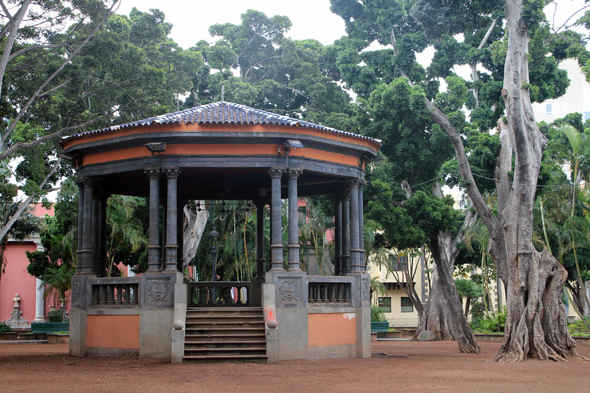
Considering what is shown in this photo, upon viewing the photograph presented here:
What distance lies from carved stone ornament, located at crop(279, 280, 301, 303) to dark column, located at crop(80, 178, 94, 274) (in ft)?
17.9

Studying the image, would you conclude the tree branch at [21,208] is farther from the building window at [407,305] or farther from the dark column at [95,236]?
the building window at [407,305]

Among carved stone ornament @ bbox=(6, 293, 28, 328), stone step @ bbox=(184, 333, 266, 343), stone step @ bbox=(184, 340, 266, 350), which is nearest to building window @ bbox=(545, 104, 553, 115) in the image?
carved stone ornament @ bbox=(6, 293, 28, 328)

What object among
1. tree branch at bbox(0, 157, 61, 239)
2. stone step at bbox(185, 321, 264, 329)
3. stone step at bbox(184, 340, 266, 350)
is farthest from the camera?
tree branch at bbox(0, 157, 61, 239)

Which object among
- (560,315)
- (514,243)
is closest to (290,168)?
(514,243)

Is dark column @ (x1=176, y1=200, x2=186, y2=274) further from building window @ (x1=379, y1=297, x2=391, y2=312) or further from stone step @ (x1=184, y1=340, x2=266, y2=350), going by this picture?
building window @ (x1=379, y1=297, x2=391, y2=312)

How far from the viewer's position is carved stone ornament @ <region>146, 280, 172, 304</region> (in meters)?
16.5

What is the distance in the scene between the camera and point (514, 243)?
18.3 metres

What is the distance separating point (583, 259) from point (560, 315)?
17.5 m

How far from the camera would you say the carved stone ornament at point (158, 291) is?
16.5 m

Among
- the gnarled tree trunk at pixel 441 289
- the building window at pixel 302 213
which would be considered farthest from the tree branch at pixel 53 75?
the building window at pixel 302 213

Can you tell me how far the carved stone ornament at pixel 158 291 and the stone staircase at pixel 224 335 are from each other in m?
0.81

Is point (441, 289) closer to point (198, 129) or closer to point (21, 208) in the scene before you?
point (198, 129)

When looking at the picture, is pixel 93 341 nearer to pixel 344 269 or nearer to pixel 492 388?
pixel 344 269

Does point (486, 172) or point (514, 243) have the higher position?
point (486, 172)
